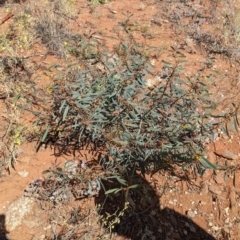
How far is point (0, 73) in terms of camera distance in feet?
13.9

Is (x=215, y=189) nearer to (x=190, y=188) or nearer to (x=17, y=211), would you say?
(x=190, y=188)

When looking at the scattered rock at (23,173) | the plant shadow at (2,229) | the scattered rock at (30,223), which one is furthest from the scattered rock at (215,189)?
the plant shadow at (2,229)

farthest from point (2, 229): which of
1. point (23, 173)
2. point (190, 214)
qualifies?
point (190, 214)

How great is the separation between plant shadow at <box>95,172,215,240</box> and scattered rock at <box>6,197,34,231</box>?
0.62 metres

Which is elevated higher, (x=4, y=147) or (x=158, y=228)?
(x=4, y=147)

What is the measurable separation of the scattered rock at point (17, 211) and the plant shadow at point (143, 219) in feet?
2.04

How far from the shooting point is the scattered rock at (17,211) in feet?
9.50

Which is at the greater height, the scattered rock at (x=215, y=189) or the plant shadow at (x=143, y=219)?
the plant shadow at (x=143, y=219)

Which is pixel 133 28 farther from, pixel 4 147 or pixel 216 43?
pixel 4 147

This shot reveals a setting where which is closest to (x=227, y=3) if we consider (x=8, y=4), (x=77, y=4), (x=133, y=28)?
(x=133, y=28)

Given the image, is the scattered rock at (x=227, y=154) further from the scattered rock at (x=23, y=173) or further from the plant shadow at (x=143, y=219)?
the scattered rock at (x=23, y=173)

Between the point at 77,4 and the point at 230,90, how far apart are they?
3072mm

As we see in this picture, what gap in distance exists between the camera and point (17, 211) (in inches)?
117

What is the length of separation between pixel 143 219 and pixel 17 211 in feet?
3.74
